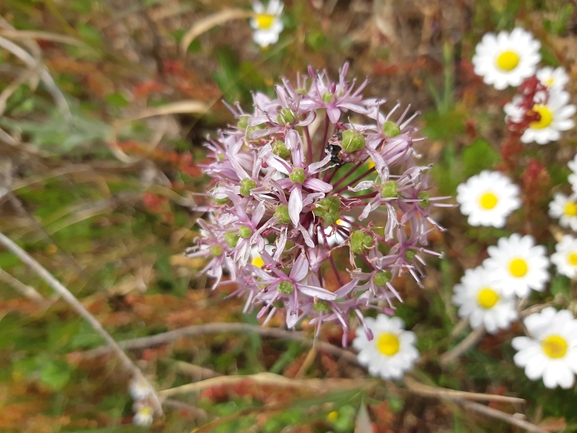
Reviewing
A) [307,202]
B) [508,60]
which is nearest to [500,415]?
[307,202]

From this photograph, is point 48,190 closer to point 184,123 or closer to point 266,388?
point 184,123

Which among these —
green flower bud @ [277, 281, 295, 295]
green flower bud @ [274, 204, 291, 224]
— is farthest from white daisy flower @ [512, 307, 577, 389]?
green flower bud @ [274, 204, 291, 224]

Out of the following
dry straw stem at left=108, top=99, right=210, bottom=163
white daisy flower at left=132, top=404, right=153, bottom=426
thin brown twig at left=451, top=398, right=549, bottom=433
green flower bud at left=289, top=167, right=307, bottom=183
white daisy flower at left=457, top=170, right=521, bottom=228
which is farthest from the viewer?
dry straw stem at left=108, top=99, right=210, bottom=163

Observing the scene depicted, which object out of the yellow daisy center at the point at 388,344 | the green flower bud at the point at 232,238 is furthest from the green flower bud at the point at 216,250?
the yellow daisy center at the point at 388,344

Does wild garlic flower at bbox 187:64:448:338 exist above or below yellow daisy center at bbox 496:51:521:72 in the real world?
below

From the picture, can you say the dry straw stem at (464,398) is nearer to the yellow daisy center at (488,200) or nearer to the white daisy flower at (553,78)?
the yellow daisy center at (488,200)

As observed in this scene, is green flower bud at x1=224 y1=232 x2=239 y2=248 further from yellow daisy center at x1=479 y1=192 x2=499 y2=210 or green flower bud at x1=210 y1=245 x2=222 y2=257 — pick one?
yellow daisy center at x1=479 y1=192 x2=499 y2=210
